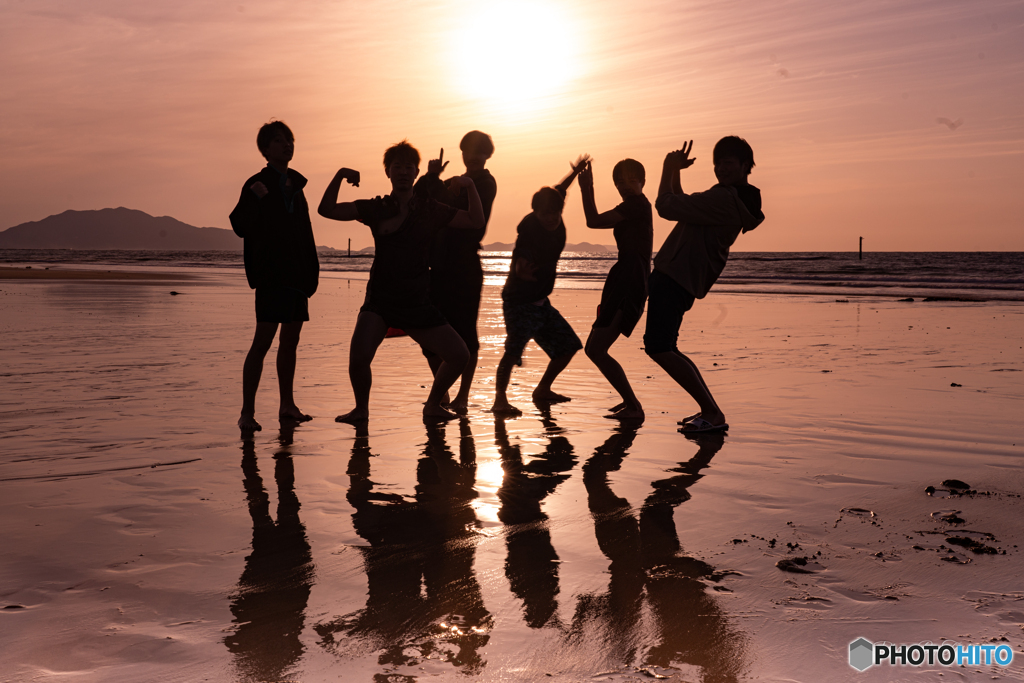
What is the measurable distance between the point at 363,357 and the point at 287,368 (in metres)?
0.50

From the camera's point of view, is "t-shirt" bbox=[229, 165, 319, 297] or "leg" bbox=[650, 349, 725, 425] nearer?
"t-shirt" bbox=[229, 165, 319, 297]

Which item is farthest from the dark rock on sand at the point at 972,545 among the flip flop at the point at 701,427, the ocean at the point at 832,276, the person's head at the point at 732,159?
the ocean at the point at 832,276

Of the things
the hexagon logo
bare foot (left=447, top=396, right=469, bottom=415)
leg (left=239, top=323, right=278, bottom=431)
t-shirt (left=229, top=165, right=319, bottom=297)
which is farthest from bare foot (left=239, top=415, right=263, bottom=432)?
the hexagon logo

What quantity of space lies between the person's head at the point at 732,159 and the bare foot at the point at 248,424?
321 centimetres

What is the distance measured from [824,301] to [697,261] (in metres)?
15.3

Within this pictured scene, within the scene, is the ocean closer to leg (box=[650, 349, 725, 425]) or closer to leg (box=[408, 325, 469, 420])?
leg (box=[650, 349, 725, 425])

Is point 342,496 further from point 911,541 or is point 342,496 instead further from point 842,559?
point 911,541

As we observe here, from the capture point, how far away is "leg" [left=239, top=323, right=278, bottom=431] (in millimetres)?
4758

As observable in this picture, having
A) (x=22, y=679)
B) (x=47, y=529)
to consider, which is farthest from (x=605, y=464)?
(x=22, y=679)

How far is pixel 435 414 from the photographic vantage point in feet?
17.0

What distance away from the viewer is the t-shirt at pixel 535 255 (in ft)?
19.0

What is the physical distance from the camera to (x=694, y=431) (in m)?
4.88

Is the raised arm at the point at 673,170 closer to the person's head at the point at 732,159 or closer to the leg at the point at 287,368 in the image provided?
the person's head at the point at 732,159

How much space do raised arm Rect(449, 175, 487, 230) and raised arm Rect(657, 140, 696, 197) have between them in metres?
1.16
